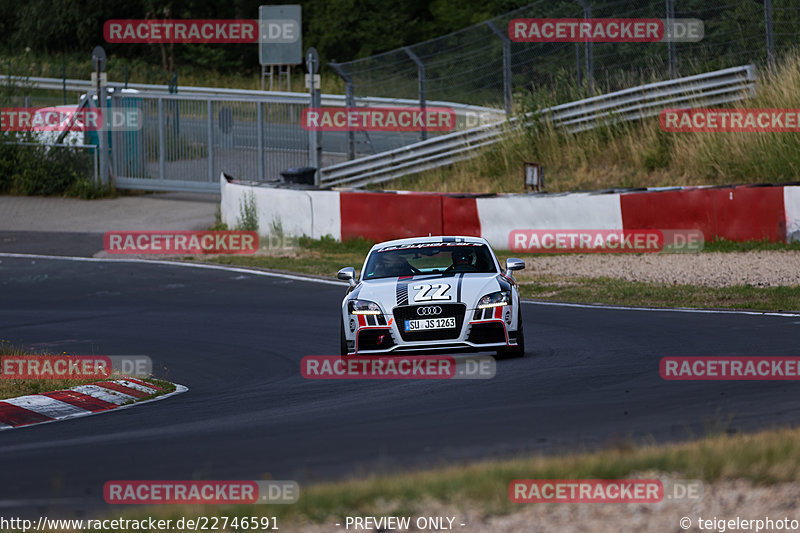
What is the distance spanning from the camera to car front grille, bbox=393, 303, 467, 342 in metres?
11.5

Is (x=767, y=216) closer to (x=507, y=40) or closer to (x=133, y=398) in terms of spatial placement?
(x=507, y=40)

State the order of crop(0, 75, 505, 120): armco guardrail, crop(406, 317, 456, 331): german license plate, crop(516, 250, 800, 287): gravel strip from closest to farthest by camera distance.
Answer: crop(406, 317, 456, 331): german license plate, crop(516, 250, 800, 287): gravel strip, crop(0, 75, 505, 120): armco guardrail

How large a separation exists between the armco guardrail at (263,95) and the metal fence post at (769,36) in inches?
270

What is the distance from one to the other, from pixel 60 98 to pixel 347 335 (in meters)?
38.4

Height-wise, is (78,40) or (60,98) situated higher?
(78,40)

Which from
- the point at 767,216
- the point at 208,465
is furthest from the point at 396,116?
the point at 208,465

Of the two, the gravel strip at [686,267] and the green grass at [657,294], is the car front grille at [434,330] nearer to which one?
the green grass at [657,294]

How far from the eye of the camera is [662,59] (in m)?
26.3

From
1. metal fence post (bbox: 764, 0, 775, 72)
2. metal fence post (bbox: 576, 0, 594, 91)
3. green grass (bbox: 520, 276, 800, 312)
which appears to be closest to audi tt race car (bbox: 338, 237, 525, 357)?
green grass (bbox: 520, 276, 800, 312)

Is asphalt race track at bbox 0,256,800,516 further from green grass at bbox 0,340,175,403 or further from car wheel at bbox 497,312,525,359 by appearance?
green grass at bbox 0,340,175,403

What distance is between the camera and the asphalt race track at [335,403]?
24.0ft

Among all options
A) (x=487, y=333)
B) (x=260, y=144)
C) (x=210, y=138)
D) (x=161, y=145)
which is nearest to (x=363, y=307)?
(x=487, y=333)

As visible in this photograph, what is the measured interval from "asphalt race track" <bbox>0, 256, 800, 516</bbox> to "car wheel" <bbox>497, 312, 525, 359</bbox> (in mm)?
134

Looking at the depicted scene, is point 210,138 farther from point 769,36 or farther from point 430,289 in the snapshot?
point 430,289
